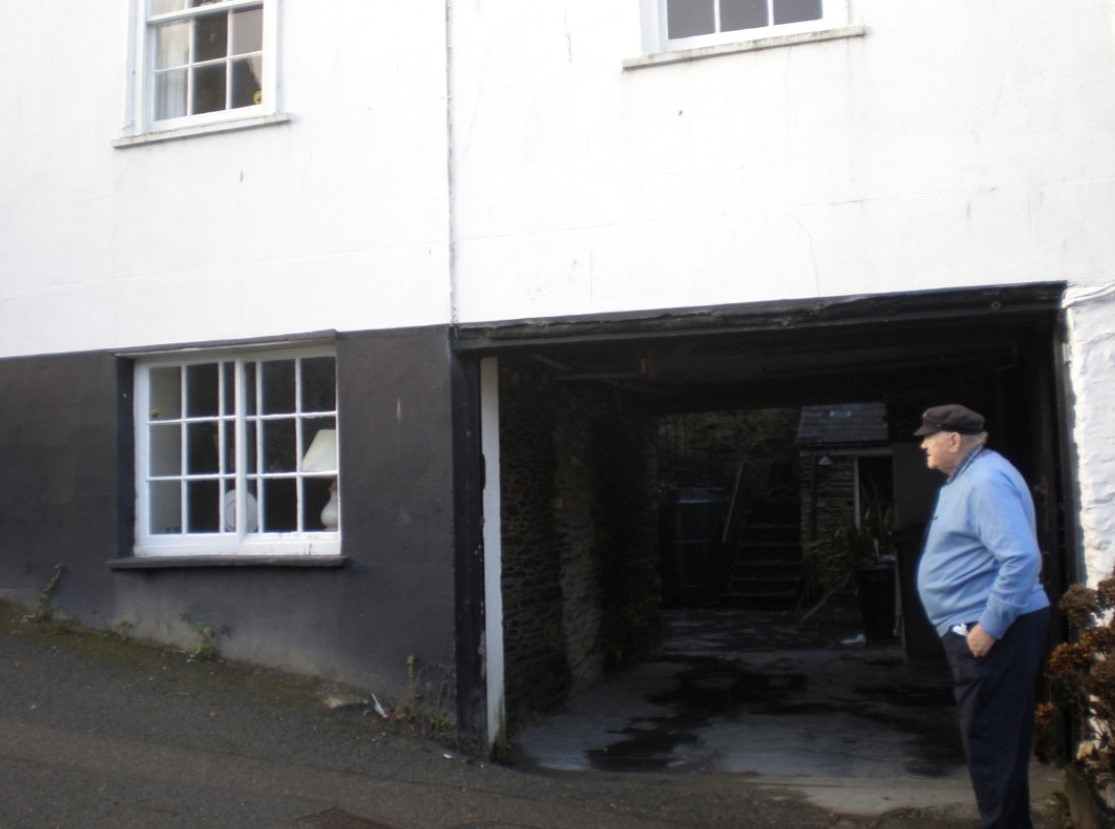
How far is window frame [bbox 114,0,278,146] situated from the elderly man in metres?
5.34

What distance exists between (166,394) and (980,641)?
598 centimetres

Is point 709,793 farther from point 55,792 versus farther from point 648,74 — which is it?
point 648,74

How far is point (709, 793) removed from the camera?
22.9 ft

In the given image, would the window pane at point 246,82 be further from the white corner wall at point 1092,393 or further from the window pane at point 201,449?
the white corner wall at point 1092,393

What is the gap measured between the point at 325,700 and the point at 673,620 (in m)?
9.73

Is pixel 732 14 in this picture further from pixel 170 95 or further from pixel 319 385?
pixel 170 95

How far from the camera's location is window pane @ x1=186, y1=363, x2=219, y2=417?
8.67 meters

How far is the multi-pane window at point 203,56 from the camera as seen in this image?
8.65 meters

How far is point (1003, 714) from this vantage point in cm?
517

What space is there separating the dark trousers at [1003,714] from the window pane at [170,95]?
6.50 meters

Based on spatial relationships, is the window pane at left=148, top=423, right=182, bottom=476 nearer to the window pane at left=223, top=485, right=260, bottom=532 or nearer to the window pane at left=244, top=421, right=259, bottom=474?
the window pane at left=223, top=485, right=260, bottom=532

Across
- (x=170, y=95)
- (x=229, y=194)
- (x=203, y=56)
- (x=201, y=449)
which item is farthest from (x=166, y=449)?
(x=203, y=56)

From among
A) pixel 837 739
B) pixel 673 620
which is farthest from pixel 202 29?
pixel 673 620

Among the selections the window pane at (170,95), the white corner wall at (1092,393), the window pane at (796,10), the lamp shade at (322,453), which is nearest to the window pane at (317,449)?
the lamp shade at (322,453)
